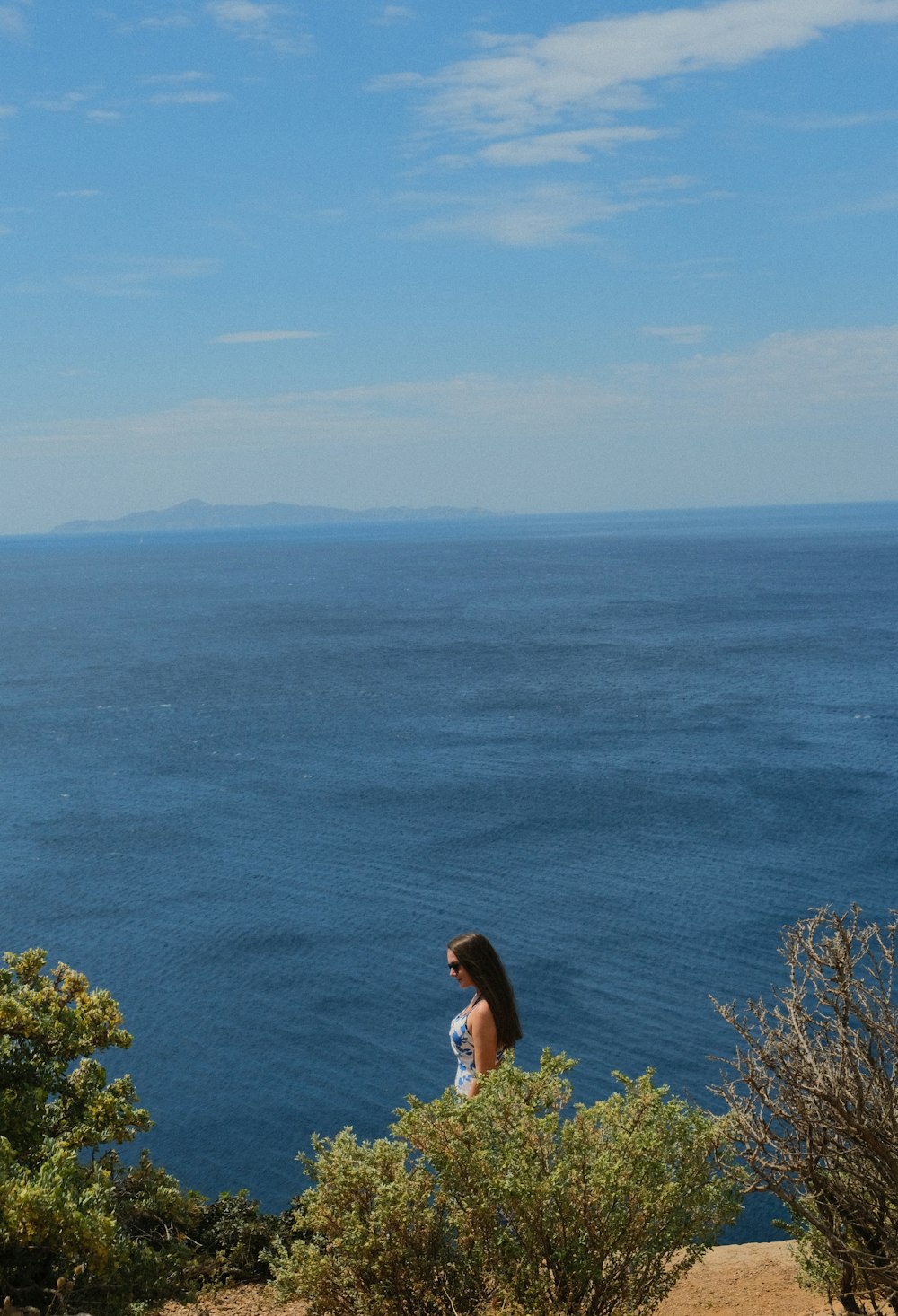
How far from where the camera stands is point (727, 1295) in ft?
34.3

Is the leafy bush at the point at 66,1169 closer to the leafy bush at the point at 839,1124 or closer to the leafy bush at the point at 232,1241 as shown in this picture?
the leafy bush at the point at 232,1241

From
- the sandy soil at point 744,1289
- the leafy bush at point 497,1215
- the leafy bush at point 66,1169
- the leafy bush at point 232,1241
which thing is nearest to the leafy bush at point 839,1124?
the leafy bush at point 497,1215

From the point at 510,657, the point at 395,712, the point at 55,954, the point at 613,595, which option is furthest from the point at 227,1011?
the point at 613,595

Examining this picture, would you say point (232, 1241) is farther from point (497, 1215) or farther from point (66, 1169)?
point (66, 1169)

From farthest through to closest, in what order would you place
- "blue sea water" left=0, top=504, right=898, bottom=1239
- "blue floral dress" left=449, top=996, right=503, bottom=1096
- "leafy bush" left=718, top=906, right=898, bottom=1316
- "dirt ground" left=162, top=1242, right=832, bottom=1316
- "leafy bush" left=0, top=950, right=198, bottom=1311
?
"blue sea water" left=0, top=504, right=898, bottom=1239
"dirt ground" left=162, top=1242, right=832, bottom=1316
"blue floral dress" left=449, top=996, right=503, bottom=1096
"leafy bush" left=718, top=906, right=898, bottom=1316
"leafy bush" left=0, top=950, right=198, bottom=1311

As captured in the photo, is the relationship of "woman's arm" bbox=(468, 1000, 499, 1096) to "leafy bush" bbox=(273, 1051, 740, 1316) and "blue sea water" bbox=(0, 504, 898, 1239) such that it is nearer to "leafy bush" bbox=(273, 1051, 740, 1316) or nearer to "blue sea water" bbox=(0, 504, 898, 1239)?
"leafy bush" bbox=(273, 1051, 740, 1316)

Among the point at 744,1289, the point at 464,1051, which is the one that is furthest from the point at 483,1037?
the point at 744,1289

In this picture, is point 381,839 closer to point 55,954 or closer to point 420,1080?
point 55,954

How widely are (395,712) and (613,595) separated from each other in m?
70.8

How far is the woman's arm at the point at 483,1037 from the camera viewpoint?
779 cm

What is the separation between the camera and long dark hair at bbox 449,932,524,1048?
7711mm

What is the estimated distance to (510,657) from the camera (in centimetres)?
8756

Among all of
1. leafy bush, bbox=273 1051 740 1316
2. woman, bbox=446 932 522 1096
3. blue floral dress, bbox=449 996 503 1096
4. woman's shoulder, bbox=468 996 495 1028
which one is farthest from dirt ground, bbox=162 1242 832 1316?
woman's shoulder, bbox=468 996 495 1028

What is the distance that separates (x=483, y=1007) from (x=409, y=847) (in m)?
37.3
